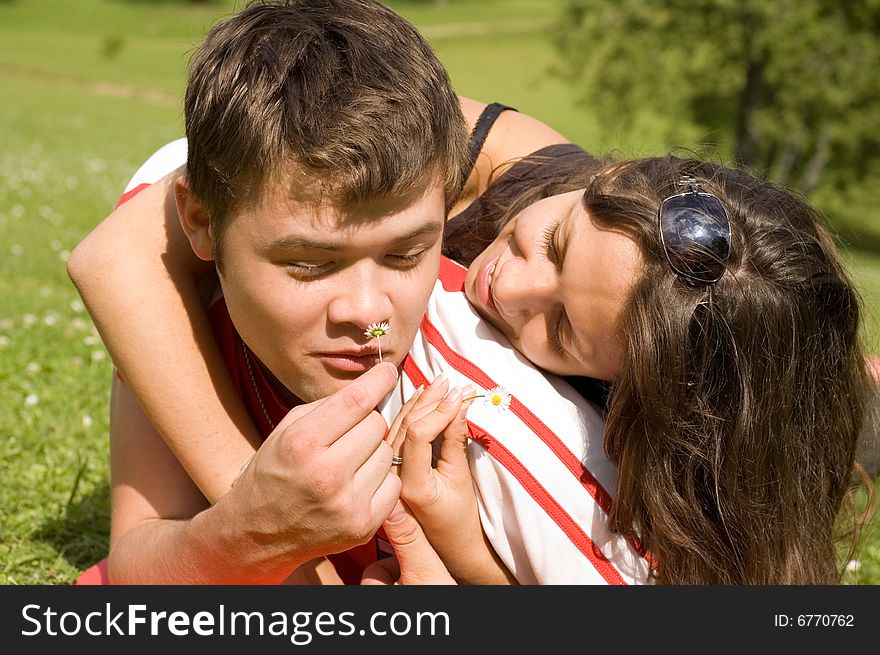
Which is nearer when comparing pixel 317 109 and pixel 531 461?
pixel 317 109

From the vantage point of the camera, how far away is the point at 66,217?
9.84 meters

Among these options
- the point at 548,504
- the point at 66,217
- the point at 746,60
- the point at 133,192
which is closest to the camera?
the point at 548,504

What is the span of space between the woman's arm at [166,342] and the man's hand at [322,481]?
472 mm

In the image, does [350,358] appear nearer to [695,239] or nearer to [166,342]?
[166,342]

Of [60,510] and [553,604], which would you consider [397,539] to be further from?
[60,510]

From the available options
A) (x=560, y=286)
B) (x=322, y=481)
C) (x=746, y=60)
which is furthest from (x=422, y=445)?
(x=746, y=60)

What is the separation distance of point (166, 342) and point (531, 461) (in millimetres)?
1217

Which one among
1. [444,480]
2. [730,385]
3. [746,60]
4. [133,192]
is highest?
[746,60]

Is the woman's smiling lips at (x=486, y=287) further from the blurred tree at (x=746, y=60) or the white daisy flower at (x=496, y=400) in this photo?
the blurred tree at (x=746, y=60)

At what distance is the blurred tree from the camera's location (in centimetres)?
2280

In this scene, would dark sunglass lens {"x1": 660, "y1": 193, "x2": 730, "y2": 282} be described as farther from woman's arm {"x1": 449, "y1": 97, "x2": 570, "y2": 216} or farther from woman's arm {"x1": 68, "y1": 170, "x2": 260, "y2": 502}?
woman's arm {"x1": 68, "y1": 170, "x2": 260, "y2": 502}

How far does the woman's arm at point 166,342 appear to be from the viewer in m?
3.08

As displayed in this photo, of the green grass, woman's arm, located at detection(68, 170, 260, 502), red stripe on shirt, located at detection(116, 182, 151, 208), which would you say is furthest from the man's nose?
red stripe on shirt, located at detection(116, 182, 151, 208)

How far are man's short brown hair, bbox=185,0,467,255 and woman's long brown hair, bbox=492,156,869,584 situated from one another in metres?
0.64
